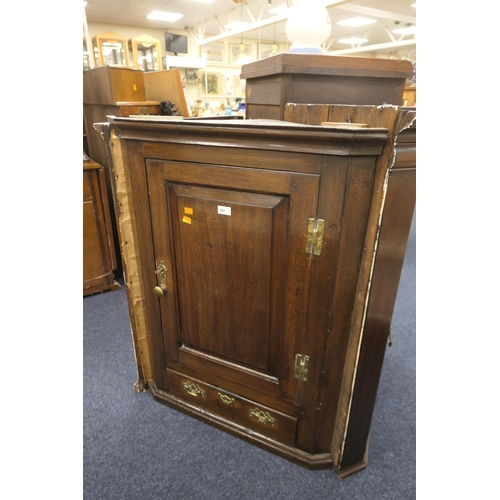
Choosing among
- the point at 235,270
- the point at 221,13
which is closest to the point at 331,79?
the point at 235,270

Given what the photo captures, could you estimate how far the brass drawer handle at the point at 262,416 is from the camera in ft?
4.50

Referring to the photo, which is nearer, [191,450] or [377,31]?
[191,450]

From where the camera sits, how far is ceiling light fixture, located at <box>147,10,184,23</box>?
6789 millimetres

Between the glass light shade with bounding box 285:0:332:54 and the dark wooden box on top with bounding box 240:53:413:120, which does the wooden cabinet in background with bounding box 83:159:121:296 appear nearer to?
the dark wooden box on top with bounding box 240:53:413:120

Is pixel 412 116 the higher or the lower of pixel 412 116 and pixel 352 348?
the higher

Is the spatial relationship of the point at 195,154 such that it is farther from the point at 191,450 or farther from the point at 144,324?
the point at 191,450

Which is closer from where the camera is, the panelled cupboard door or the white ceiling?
the panelled cupboard door

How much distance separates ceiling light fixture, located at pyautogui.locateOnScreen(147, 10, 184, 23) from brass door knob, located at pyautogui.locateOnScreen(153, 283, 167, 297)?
724cm

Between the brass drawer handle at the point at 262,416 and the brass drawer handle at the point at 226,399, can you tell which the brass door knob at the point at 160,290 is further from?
the brass drawer handle at the point at 262,416

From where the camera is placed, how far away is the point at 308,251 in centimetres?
103

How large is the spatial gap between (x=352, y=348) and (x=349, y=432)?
37 centimetres

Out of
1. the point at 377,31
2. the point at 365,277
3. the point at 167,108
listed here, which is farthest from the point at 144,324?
the point at 377,31

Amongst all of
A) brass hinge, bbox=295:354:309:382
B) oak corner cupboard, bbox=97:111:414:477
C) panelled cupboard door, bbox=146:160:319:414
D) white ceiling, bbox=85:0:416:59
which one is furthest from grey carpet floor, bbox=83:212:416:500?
white ceiling, bbox=85:0:416:59
